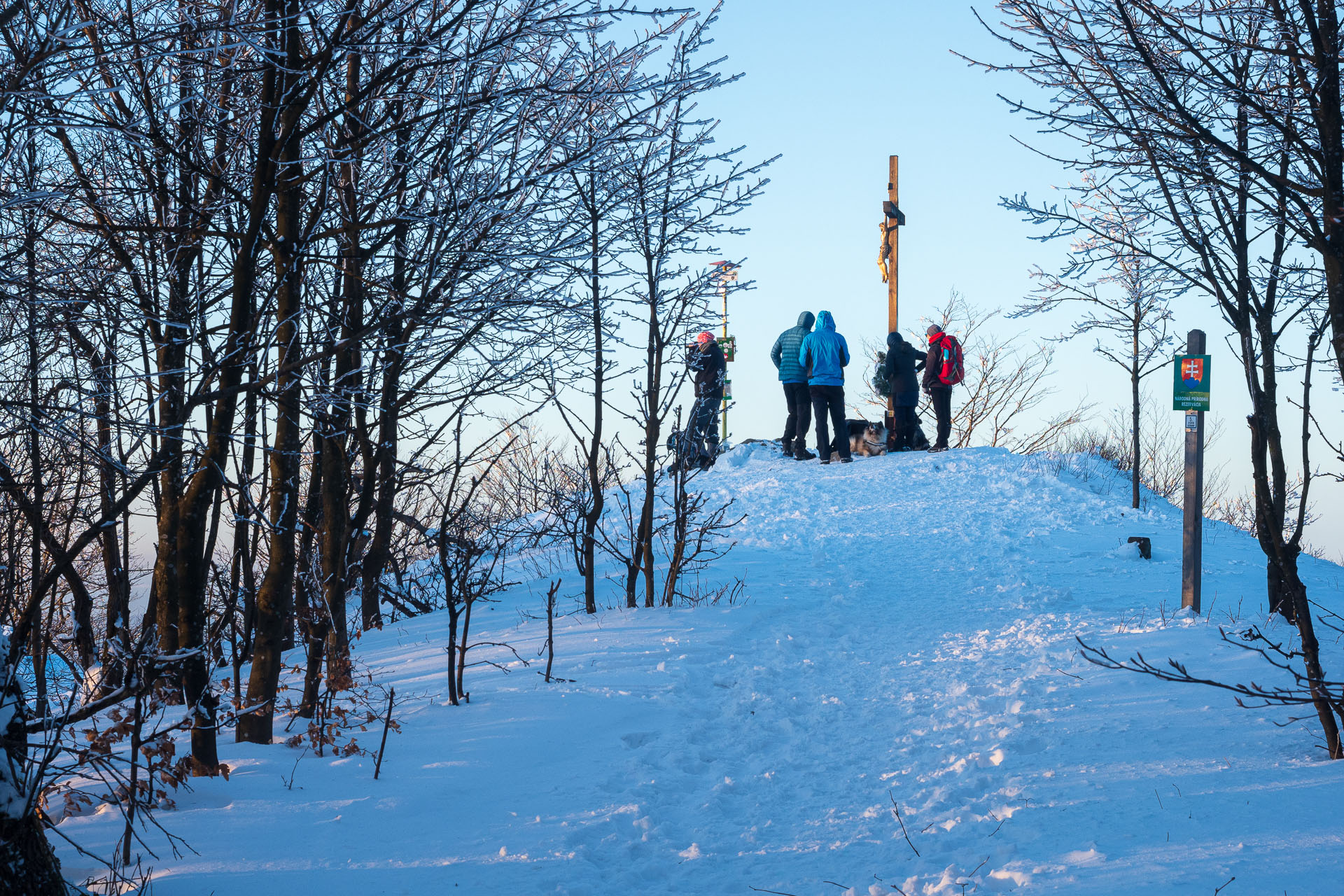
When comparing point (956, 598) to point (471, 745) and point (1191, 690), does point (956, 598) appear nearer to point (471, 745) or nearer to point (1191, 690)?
point (1191, 690)

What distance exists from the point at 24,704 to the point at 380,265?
2.98 meters

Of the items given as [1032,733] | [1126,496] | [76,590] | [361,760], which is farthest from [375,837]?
[1126,496]

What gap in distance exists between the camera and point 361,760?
411 cm

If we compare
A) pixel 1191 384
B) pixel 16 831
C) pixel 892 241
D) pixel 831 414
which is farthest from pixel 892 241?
pixel 16 831

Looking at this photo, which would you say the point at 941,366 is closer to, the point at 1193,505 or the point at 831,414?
the point at 831,414

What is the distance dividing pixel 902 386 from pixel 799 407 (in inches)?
69.8

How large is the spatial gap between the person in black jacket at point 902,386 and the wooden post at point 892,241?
31.5 inches

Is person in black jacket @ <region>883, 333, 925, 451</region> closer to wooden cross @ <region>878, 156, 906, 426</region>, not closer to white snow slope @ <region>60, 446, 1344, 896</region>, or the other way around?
wooden cross @ <region>878, 156, 906, 426</region>

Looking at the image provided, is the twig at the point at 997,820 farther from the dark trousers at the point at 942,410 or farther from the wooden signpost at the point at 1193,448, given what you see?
the dark trousers at the point at 942,410

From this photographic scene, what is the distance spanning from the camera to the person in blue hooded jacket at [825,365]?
13336 mm

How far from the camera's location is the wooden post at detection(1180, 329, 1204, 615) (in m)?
6.75

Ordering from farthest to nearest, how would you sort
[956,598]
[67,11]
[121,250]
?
[956,598]
[121,250]
[67,11]

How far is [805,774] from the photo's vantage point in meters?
4.14

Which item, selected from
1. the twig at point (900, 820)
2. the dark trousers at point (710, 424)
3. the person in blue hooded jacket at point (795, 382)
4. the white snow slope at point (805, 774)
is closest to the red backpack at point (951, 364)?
the person in blue hooded jacket at point (795, 382)
